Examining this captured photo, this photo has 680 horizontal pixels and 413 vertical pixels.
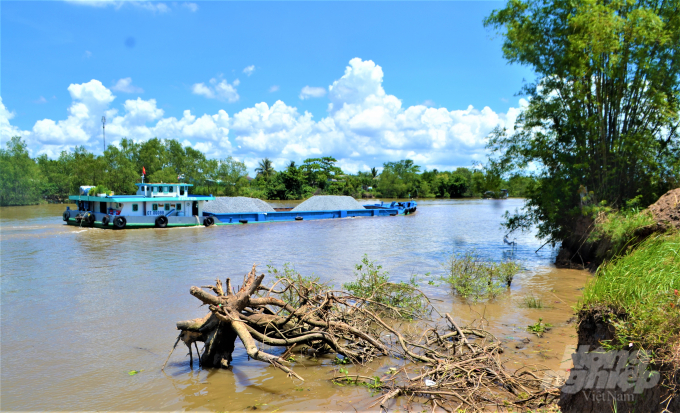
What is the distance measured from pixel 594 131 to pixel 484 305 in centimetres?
760

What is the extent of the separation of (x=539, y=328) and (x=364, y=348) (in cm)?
309

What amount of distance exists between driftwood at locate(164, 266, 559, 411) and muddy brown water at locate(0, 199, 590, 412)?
27 cm

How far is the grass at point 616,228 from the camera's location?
859cm

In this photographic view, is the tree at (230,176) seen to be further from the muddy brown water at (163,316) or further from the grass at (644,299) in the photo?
the grass at (644,299)

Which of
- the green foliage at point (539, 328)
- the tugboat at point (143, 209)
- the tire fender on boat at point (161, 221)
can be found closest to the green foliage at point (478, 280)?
the green foliage at point (539, 328)

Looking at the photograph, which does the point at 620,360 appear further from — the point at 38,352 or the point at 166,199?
the point at 166,199

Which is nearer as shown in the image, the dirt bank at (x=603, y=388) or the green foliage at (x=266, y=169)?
the dirt bank at (x=603, y=388)

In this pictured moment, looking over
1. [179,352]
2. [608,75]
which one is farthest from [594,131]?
[179,352]

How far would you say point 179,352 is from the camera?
6.14 m

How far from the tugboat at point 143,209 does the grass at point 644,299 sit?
984 inches

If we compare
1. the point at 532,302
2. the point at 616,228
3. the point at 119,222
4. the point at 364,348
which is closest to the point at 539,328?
the point at 532,302

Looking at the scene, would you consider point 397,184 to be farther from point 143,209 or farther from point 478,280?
point 478,280

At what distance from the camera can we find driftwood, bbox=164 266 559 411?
14.2 feet

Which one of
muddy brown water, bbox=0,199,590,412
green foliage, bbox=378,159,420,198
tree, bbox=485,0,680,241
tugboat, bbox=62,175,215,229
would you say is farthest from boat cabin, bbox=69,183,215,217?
green foliage, bbox=378,159,420,198
